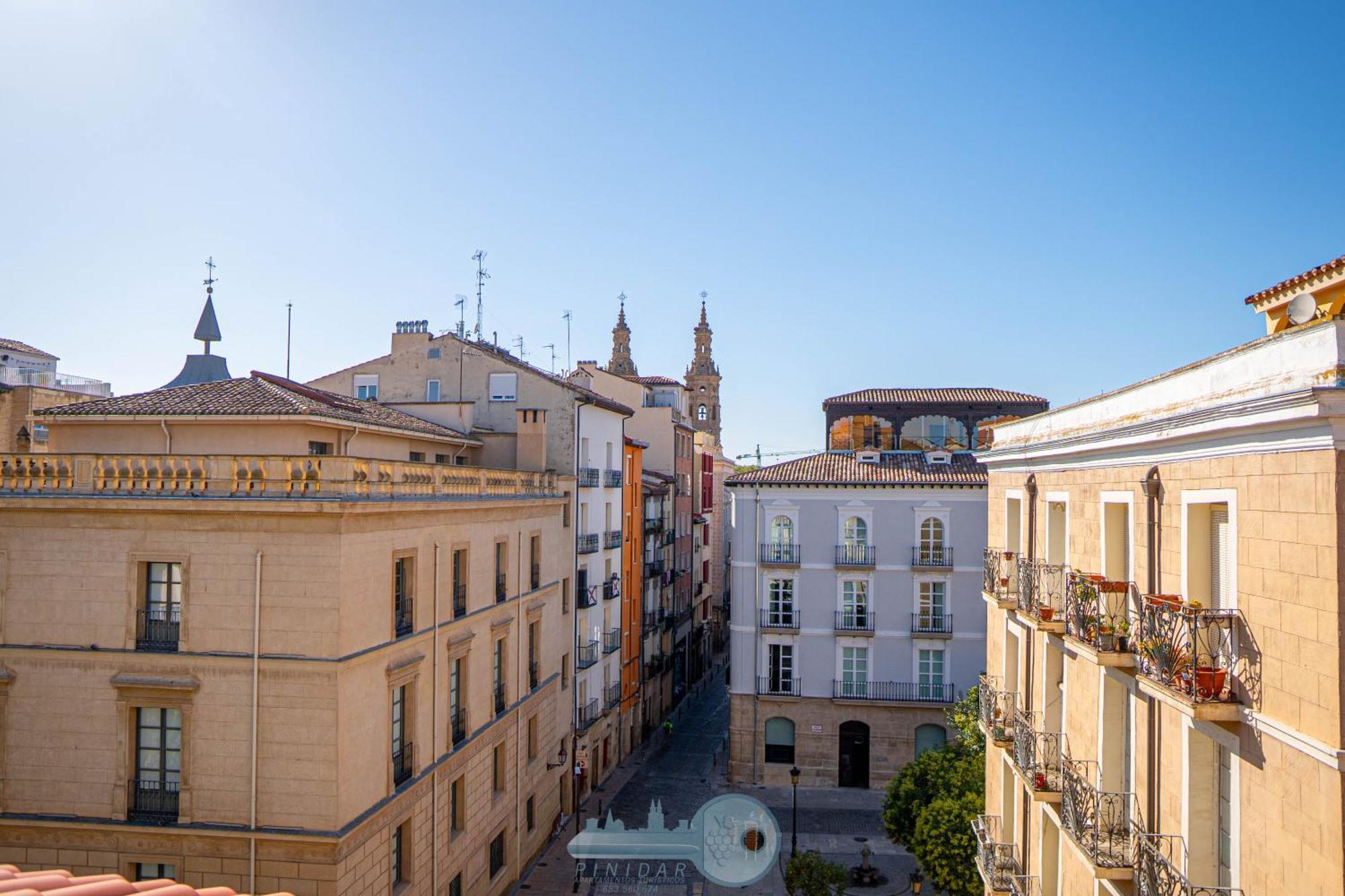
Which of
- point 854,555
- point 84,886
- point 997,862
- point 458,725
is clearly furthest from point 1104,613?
point 854,555

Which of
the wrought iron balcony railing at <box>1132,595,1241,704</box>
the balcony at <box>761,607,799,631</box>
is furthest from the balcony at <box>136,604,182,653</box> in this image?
the balcony at <box>761,607,799,631</box>

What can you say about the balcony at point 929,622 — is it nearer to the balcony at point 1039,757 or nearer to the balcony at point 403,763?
the balcony at point 1039,757

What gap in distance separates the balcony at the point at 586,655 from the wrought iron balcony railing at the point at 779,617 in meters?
6.65

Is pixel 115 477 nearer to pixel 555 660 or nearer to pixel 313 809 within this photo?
pixel 313 809

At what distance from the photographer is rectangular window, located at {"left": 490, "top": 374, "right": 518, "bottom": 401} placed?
37.5 meters

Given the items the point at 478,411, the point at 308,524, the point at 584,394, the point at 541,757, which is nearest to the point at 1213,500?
the point at 308,524

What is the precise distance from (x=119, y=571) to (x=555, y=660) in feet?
55.3

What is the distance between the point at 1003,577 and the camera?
65.6 ft

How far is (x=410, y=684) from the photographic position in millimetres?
21953

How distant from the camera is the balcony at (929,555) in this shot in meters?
38.2

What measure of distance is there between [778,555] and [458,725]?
1760 cm

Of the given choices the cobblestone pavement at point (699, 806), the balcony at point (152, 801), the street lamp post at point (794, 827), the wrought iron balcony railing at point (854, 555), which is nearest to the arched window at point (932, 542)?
the wrought iron balcony railing at point (854, 555)

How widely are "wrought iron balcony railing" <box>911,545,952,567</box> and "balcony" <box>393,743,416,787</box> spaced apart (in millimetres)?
22342

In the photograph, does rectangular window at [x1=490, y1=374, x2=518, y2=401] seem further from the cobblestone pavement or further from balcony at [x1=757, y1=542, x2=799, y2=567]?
the cobblestone pavement
